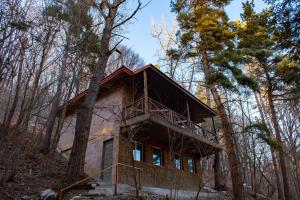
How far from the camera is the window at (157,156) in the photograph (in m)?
13.6

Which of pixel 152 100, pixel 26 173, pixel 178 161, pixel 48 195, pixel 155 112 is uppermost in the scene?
pixel 152 100

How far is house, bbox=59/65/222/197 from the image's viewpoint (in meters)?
11.5

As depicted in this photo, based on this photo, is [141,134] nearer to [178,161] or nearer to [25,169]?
[178,161]

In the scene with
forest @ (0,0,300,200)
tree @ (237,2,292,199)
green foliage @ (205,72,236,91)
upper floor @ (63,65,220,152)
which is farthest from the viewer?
tree @ (237,2,292,199)

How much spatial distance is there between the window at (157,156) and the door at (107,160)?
251 cm

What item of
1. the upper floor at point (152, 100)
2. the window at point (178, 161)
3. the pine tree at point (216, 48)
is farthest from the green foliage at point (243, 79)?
the window at point (178, 161)

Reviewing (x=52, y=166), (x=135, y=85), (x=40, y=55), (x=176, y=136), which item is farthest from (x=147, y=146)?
(x=40, y=55)

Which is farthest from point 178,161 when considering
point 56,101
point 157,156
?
point 56,101

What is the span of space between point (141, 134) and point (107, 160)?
204 cm

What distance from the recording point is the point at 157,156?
45.6ft

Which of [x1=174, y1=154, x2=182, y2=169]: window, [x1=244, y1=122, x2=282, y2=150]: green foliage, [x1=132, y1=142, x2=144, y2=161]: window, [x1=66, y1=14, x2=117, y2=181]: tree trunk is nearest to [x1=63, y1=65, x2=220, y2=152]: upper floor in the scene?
[x1=132, y1=142, x2=144, y2=161]: window

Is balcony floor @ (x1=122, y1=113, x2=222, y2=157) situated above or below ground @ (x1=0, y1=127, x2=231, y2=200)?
above

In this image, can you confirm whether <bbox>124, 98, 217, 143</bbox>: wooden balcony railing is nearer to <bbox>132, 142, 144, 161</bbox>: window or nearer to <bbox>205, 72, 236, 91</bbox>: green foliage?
<bbox>132, 142, 144, 161</bbox>: window

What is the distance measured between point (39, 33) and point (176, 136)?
7681mm
